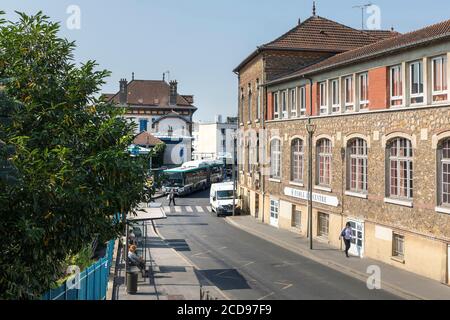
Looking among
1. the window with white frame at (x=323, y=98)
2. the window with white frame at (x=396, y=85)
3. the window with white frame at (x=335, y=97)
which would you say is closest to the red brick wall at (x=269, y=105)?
the window with white frame at (x=323, y=98)

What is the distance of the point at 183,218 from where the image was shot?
139 ft

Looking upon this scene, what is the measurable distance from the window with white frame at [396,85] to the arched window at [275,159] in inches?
545

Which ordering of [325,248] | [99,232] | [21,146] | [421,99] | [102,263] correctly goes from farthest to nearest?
[325,248] < [421,99] < [102,263] < [99,232] < [21,146]

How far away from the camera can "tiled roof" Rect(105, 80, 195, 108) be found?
10619cm

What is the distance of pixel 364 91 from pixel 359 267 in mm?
8675

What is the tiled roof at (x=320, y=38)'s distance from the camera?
131ft

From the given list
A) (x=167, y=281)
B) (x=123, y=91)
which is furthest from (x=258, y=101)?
(x=123, y=91)

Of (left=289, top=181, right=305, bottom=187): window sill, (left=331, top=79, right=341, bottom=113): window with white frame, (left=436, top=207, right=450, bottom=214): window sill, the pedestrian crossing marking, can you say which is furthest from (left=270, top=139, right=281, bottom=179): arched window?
(left=436, top=207, right=450, bottom=214): window sill

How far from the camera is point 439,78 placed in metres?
21.3

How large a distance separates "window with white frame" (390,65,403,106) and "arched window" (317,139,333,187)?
637 cm
